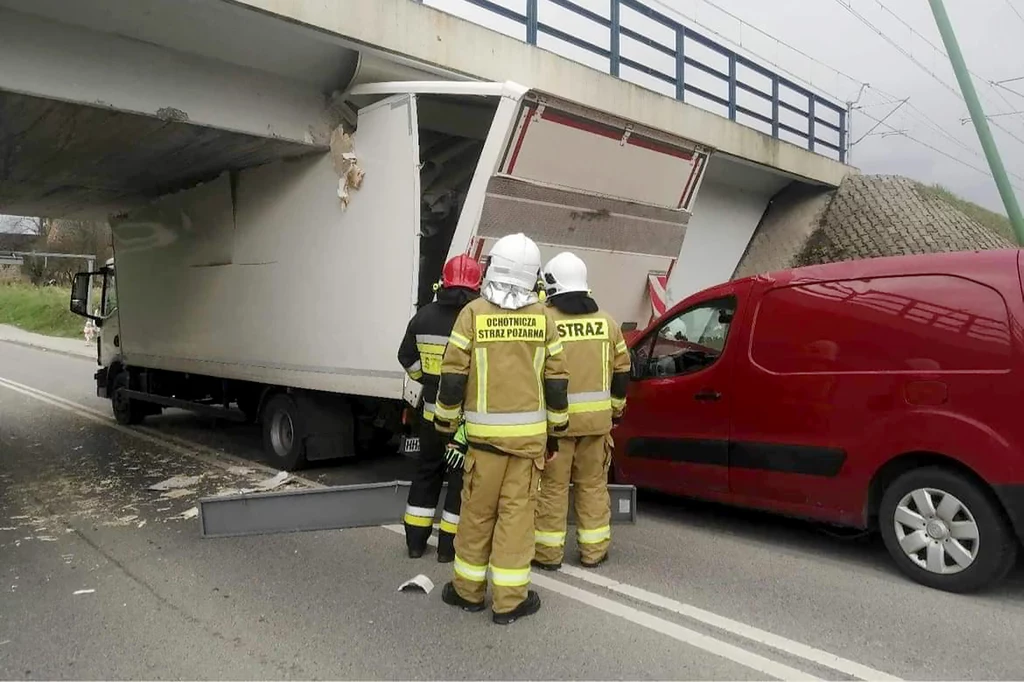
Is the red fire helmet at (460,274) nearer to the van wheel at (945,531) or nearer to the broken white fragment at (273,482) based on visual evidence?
the van wheel at (945,531)

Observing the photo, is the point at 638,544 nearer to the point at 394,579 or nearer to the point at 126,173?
the point at 394,579

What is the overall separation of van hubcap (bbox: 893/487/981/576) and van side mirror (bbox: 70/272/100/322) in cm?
1059

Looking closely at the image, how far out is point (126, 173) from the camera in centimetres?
809

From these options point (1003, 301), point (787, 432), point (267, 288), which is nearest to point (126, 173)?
point (267, 288)

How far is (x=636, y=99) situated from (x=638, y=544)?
678cm

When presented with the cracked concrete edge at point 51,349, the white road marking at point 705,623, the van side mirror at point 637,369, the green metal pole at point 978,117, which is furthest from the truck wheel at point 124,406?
the cracked concrete edge at point 51,349

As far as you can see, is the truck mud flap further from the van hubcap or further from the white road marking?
the van hubcap

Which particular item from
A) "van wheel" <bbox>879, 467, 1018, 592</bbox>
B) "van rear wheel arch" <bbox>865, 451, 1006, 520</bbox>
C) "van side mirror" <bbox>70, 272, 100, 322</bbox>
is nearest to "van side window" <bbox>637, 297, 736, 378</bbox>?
"van rear wheel arch" <bbox>865, 451, 1006, 520</bbox>

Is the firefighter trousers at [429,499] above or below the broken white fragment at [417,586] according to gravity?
above

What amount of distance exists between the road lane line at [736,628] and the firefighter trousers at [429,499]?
2.26ft

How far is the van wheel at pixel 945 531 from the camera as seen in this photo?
3814 mm

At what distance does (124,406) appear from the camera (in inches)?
403

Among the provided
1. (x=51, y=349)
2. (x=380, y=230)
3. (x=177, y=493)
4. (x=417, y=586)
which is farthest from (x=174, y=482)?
(x=51, y=349)

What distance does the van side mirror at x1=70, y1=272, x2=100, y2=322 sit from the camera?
11148 mm
